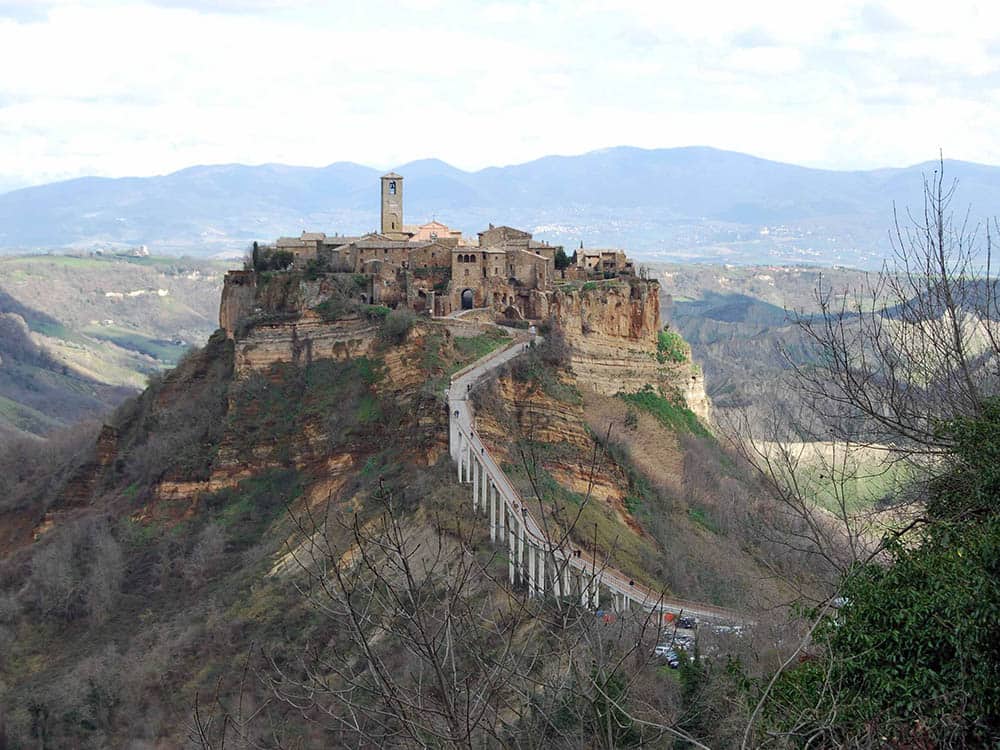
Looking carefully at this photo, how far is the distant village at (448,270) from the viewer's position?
5006cm

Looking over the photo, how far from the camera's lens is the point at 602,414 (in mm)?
48375

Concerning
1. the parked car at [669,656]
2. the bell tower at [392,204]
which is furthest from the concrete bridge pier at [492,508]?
the bell tower at [392,204]

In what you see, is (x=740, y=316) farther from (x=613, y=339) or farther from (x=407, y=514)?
(x=407, y=514)

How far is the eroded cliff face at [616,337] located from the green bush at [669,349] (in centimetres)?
16

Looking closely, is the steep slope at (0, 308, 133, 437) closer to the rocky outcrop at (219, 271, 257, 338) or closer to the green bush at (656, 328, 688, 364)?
the rocky outcrop at (219, 271, 257, 338)

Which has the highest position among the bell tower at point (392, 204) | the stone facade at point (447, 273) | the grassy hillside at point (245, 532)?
the bell tower at point (392, 204)

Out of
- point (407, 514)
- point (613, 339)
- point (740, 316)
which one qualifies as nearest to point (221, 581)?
point (407, 514)

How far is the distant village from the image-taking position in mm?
50062

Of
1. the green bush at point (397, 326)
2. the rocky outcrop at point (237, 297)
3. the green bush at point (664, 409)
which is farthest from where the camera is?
the rocky outcrop at point (237, 297)

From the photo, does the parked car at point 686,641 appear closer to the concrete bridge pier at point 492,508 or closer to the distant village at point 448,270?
the concrete bridge pier at point 492,508

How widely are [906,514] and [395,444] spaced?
2474 centimetres

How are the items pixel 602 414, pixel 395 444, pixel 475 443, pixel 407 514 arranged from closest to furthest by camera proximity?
pixel 407 514, pixel 475 443, pixel 395 444, pixel 602 414

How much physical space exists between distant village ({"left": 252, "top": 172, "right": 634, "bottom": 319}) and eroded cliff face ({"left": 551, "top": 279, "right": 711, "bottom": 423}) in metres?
1.41

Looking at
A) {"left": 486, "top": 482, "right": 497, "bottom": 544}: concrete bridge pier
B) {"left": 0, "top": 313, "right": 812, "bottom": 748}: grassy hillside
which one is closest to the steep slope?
{"left": 0, "top": 313, "right": 812, "bottom": 748}: grassy hillside
